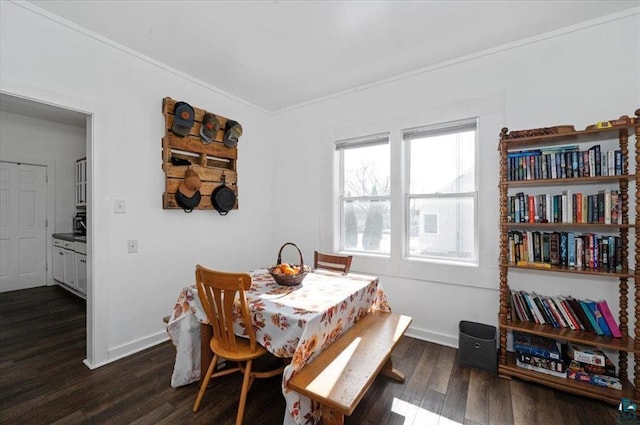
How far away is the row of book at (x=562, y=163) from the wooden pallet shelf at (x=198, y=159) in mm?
2843

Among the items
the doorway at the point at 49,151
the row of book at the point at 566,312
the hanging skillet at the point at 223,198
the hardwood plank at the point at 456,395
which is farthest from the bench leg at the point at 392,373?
the doorway at the point at 49,151

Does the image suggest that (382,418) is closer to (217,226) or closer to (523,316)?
(523,316)

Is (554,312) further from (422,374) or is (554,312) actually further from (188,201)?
(188,201)

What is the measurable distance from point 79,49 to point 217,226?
1.93 m

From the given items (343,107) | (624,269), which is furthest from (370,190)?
(624,269)

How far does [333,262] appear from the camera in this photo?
275cm

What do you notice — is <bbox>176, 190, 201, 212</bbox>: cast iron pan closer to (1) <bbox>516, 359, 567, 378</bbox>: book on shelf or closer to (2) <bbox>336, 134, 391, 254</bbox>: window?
(2) <bbox>336, 134, 391, 254</bbox>: window

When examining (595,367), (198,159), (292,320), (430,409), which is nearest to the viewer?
(292,320)

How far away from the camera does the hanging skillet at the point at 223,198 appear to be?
3075mm

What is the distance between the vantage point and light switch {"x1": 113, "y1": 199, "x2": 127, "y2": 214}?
237 centimetres

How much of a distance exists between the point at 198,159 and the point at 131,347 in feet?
6.28

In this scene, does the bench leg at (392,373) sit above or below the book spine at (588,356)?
below

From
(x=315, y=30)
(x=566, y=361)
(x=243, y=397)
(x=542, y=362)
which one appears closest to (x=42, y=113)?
(x=315, y=30)

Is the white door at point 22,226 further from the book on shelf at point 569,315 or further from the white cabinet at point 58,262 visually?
the book on shelf at point 569,315
